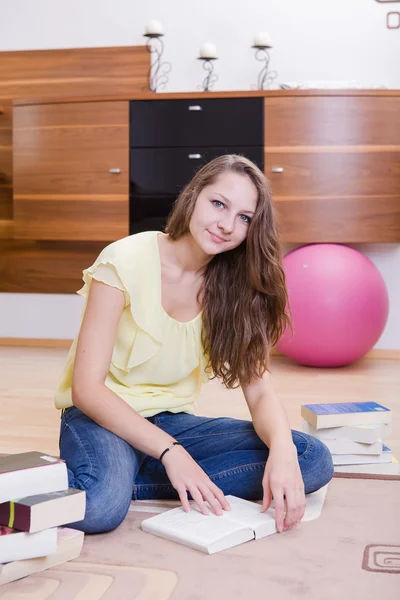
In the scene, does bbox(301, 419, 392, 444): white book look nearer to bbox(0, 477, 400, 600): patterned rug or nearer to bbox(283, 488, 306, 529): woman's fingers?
bbox(0, 477, 400, 600): patterned rug

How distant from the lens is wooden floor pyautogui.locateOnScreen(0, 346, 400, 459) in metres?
2.47

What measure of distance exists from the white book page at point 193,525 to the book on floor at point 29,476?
0.24 metres

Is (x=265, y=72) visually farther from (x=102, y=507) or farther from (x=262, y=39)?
(x=102, y=507)

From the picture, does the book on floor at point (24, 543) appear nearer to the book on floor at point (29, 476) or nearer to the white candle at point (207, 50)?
the book on floor at point (29, 476)

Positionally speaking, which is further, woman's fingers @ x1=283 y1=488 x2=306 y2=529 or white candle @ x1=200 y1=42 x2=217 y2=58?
white candle @ x1=200 y1=42 x2=217 y2=58

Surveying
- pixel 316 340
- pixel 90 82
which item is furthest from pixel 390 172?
pixel 90 82

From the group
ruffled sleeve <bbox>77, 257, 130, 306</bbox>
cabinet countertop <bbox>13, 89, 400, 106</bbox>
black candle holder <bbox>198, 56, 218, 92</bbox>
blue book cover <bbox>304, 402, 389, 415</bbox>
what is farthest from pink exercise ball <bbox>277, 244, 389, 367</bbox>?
ruffled sleeve <bbox>77, 257, 130, 306</bbox>

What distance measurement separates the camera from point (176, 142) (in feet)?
13.0

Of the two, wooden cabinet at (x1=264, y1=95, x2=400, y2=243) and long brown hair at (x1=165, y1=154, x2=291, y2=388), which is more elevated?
wooden cabinet at (x1=264, y1=95, x2=400, y2=243)

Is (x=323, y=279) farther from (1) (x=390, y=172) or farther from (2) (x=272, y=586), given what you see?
(2) (x=272, y=586)

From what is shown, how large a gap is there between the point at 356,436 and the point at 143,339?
2.21 ft

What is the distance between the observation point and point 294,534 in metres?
1.58

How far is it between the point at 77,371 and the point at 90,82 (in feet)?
9.86

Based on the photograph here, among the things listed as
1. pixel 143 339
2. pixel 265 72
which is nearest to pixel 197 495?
pixel 143 339
